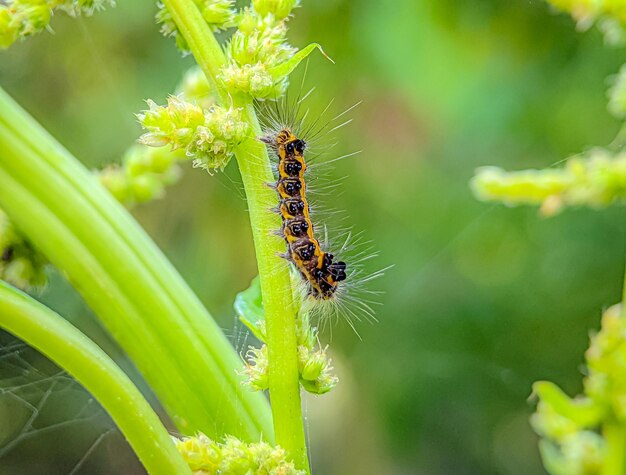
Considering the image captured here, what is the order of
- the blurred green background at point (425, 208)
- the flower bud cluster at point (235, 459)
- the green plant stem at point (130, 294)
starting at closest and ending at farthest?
the flower bud cluster at point (235, 459) < the green plant stem at point (130, 294) < the blurred green background at point (425, 208)

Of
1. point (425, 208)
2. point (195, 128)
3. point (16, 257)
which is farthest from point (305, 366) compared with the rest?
point (425, 208)

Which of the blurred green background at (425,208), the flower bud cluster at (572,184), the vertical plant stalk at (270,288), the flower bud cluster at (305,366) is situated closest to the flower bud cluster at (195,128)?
the vertical plant stalk at (270,288)

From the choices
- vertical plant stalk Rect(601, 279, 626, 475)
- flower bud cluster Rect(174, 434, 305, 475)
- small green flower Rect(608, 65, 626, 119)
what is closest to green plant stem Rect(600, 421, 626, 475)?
vertical plant stalk Rect(601, 279, 626, 475)

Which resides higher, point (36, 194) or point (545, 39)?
point (545, 39)

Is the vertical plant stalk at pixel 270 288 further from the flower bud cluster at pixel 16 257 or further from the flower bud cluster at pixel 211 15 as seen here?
the flower bud cluster at pixel 16 257

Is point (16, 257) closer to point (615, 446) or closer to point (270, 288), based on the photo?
point (270, 288)

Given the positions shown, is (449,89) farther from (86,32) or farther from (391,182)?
(86,32)

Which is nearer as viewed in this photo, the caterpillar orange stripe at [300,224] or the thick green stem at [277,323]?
the thick green stem at [277,323]

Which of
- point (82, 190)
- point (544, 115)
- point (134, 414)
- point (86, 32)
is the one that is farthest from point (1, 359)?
point (544, 115)
